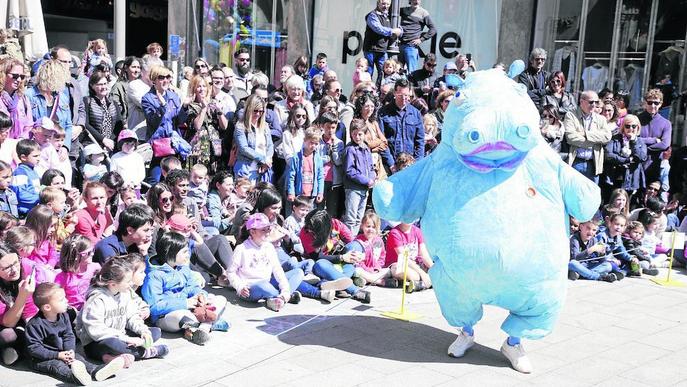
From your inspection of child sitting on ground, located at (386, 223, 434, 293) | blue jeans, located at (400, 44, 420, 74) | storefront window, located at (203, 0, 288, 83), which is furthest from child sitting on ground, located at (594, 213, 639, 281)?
storefront window, located at (203, 0, 288, 83)

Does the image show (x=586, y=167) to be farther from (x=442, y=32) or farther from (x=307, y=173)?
(x=442, y=32)

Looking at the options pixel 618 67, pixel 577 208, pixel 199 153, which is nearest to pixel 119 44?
pixel 199 153

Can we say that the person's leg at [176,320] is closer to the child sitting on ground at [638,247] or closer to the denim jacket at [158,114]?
the denim jacket at [158,114]

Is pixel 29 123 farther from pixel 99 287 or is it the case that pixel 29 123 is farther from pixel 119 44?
pixel 119 44

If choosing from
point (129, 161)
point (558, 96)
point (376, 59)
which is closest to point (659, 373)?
point (129, 161)

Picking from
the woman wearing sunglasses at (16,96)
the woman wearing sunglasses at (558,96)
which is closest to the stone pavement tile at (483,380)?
the woman wearing sunglasses at (16,96)

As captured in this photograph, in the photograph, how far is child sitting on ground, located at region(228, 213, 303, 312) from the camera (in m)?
7.23

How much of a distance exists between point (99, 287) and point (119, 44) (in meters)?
10.1

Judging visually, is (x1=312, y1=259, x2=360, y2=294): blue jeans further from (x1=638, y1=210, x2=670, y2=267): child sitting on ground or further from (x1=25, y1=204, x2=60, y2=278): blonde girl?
(x1=638, y1=210, x2=670, y2=267): child sitting on ground

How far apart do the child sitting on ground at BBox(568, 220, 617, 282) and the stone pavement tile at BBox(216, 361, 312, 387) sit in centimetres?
417

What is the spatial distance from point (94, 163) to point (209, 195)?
1205mm

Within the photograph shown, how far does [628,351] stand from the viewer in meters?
6.61

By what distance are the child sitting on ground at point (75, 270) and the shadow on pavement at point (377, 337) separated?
1.43 metres

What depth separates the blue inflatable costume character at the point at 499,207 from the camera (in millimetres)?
5562
